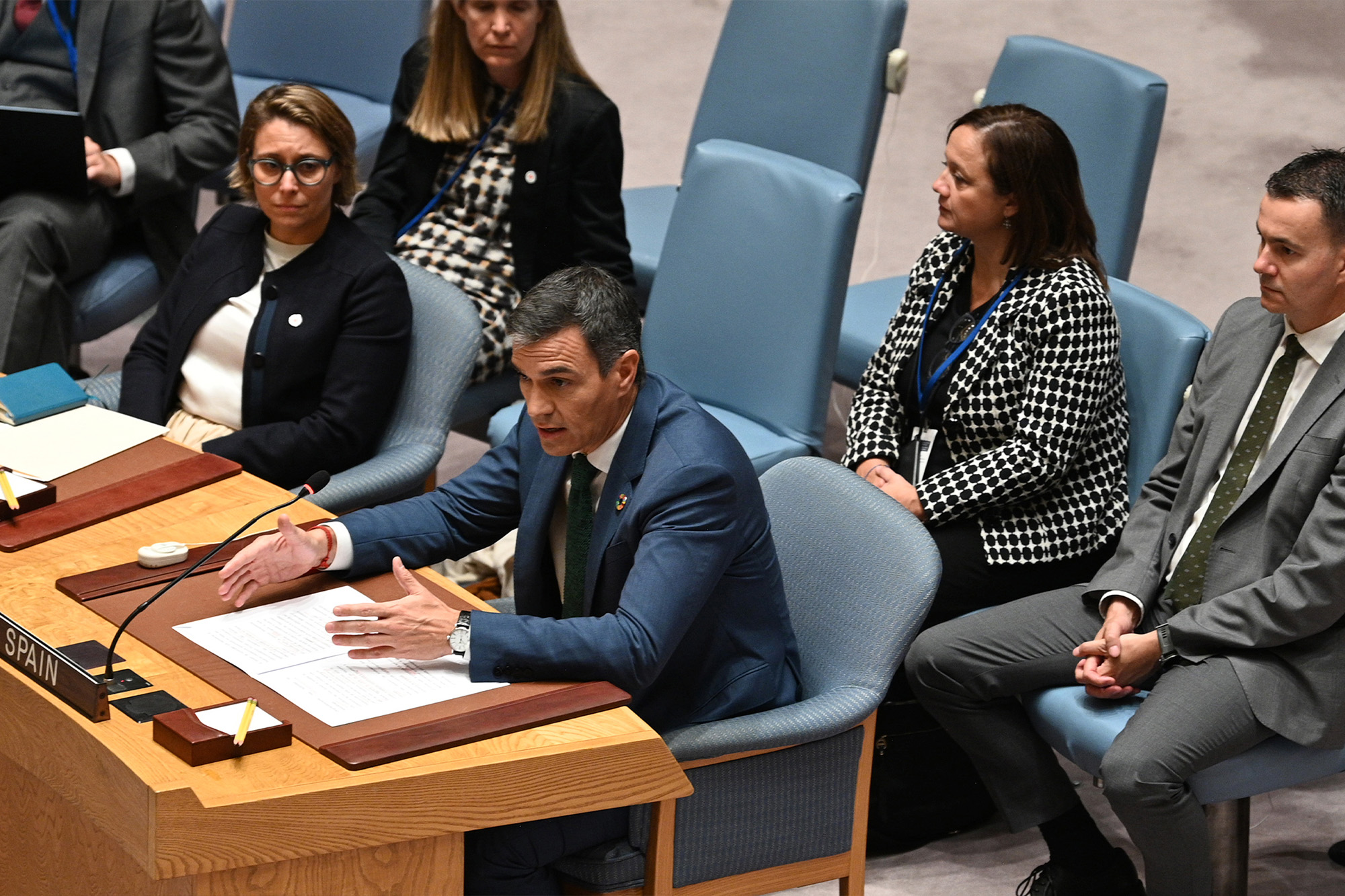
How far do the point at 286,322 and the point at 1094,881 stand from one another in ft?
6.09

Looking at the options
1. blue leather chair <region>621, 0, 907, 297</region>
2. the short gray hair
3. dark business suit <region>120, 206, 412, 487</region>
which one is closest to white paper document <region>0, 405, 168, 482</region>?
dark business suit <region>120, 206, 412, 487</region>

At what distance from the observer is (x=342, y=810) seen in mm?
1939

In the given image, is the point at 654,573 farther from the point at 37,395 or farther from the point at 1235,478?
the point at 37,395

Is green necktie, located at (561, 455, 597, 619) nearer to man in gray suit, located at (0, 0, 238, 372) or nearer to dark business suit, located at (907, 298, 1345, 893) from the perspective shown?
dark business suit, located at (907, 298, 1345, 893)

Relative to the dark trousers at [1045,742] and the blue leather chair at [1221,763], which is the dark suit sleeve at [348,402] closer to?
the dark trousers at [1045,742]

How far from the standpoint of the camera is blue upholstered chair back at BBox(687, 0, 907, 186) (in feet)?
13.7

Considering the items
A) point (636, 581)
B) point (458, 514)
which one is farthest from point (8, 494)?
point (636, 581)

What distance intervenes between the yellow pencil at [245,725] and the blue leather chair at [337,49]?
10.2 ft

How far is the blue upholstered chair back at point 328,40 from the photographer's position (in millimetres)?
4992

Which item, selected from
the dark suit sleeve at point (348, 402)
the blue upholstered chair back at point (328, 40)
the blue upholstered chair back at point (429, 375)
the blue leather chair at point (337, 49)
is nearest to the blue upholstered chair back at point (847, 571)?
the blue upholstered chair back at point (429, 375)

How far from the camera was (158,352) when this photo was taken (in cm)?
344

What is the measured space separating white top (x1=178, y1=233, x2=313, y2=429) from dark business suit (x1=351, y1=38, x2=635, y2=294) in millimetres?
640

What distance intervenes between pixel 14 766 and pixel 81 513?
1.43 ft

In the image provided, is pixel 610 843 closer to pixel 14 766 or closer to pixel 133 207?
pixel 14 766
